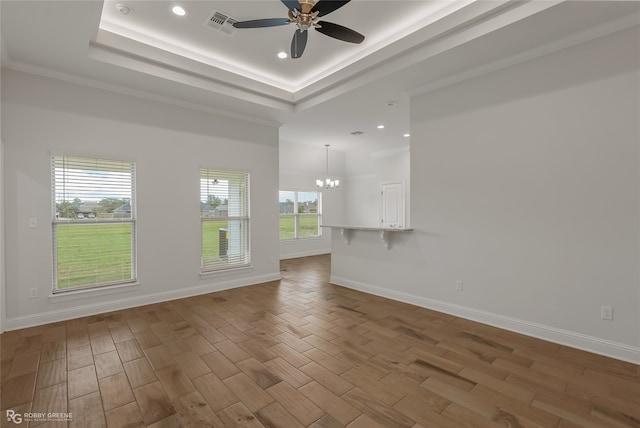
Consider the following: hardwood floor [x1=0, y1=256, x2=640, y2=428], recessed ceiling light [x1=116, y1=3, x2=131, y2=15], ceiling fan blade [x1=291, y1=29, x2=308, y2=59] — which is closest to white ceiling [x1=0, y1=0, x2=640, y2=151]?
recessed ceiling light [x1=116, y1=3, x2=131, y2=15]

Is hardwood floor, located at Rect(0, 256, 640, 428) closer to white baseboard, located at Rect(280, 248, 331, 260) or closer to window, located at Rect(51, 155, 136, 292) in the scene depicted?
window, located at Rect(51, 155, 136, 292)

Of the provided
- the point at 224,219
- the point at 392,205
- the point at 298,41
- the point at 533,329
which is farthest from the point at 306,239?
the point at 298,41

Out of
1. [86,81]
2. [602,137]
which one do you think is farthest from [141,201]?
[602,137]

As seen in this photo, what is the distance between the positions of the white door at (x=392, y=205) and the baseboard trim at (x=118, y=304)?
4.36 meters

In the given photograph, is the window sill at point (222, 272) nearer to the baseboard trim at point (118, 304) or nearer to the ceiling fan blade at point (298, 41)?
the baseboard trim at point (118, 304)

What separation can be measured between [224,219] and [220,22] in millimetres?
2894

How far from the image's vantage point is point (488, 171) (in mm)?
3402

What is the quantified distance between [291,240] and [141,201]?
14.7 ft

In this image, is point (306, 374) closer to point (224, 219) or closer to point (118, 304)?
point (118, 304)

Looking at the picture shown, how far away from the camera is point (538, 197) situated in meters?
3.04

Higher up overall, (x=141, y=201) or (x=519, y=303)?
(x=141, y=201)

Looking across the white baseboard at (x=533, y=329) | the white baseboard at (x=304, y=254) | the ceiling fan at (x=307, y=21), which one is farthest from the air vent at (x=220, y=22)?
the white baseboard at (x=304, y=254)

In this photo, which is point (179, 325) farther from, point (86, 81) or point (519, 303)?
point (519, 303)

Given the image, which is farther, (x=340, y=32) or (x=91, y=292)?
(x=91, y=292)
